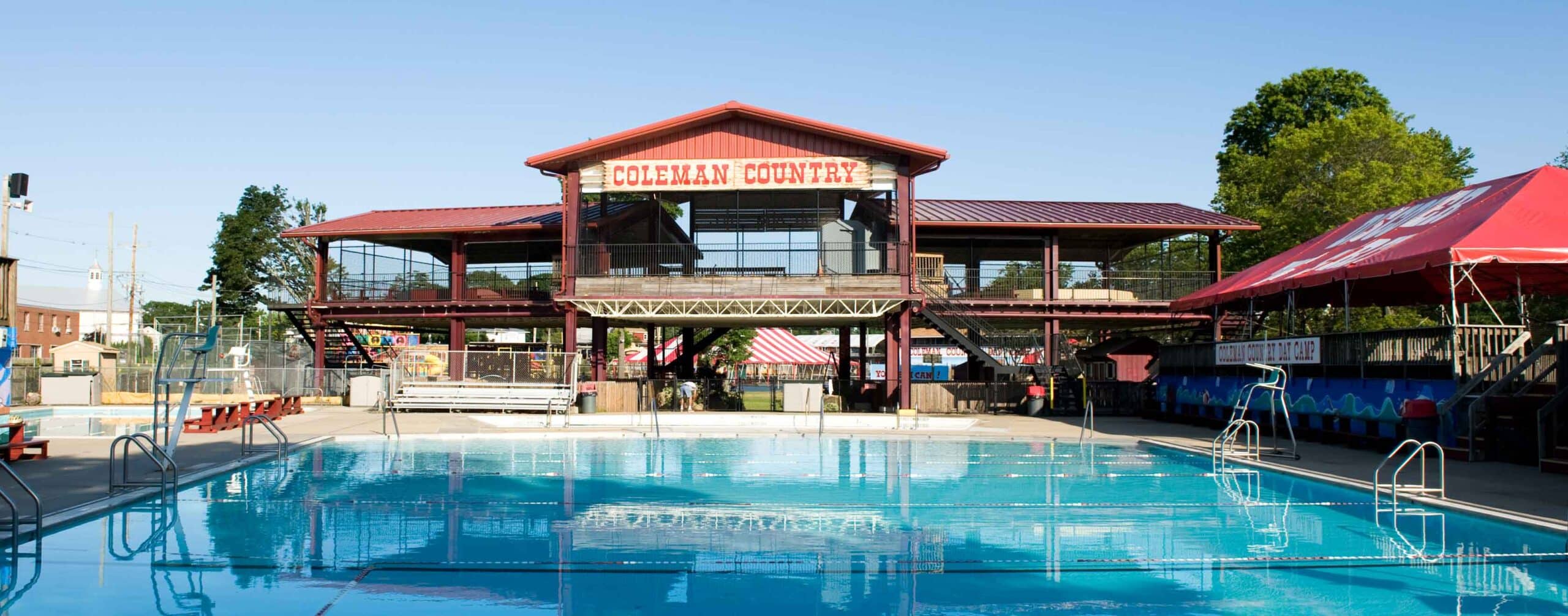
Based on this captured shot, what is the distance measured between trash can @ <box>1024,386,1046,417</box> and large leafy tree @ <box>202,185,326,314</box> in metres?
48.7

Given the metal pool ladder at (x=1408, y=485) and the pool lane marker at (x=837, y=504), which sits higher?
the metal pool ladder at (x=1408, y=485)

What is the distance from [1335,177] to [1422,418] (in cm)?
2702

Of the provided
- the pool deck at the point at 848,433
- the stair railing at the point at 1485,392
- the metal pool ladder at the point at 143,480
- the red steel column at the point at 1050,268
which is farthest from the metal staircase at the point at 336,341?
the stair railing at the point at 1485,392

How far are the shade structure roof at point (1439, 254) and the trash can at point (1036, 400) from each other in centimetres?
610

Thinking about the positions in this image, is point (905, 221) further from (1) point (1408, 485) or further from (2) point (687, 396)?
(1) point (1408, 485)

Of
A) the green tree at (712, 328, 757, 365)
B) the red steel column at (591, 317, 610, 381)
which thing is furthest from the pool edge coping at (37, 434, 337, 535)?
the green tree at (712, 328, 757, 365)

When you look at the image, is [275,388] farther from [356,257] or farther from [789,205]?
[789,205]

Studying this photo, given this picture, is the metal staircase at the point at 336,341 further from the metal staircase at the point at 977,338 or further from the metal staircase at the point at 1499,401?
the metal staircase at the point at 1499,401

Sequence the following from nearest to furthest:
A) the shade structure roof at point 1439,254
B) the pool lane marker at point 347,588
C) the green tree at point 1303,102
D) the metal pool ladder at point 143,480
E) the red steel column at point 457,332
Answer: the pool lane marker at point 347,588, the metal pool ladder at point 143,480, the shade structure roof at point 1439,254, the red steel column at point 457,332, the green tree at point 1303,102

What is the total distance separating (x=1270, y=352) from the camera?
84.8ft

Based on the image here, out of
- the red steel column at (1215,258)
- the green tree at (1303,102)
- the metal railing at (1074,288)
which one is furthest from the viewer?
the green tree at (1303,102)

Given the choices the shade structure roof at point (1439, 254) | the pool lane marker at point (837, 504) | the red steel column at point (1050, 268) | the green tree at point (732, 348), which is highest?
the red steel column at point (1050, 268)

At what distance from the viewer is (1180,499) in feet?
52.5

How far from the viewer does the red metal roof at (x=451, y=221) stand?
140 ft
